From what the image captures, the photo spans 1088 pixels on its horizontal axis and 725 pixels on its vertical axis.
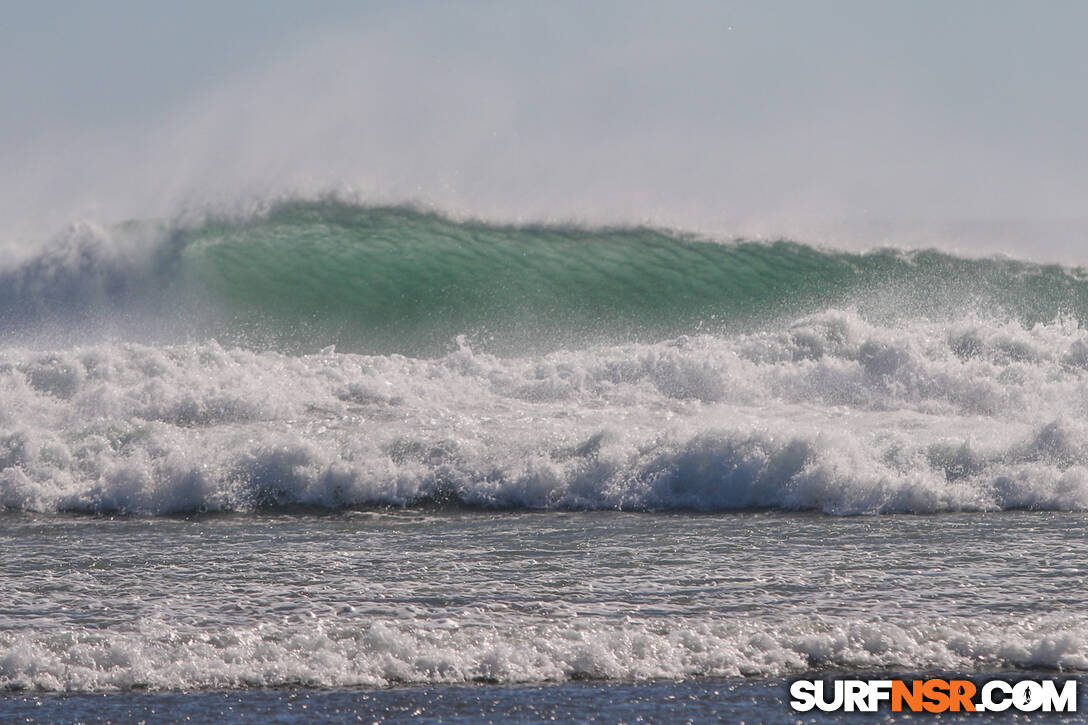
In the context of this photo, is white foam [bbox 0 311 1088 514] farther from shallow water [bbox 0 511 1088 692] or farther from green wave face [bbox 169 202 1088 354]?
green wave face [bbox 169 202 1088 354]

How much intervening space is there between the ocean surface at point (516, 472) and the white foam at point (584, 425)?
3 cm

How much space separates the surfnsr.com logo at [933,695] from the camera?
16.4 ft

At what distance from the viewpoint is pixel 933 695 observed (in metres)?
5.09

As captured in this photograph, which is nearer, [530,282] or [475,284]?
[475,284]

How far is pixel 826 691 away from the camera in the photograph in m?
5.16

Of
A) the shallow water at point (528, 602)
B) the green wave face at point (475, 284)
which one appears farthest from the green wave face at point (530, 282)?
the shallow water at point (528, 602)

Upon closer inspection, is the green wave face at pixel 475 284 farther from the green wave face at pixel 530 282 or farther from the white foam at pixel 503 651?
the white foam at pixel 503 651

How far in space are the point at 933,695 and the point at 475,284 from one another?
10.9 metres

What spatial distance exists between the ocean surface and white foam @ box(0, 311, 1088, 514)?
3 cm

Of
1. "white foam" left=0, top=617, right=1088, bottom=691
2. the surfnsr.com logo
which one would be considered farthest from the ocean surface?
the surfnsr.com logo

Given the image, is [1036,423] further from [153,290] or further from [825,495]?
[153,290]

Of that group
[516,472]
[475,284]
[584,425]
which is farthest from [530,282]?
[516,472]

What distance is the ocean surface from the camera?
17.8 feet

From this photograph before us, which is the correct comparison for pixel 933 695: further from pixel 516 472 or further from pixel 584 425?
pixel 584 425
